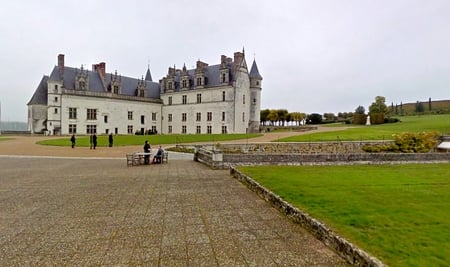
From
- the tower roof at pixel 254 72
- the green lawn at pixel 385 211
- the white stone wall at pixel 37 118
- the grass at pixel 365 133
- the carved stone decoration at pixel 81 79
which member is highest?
the tower roof at pixel 254 72

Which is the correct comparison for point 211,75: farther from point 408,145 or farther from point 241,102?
point 408,145

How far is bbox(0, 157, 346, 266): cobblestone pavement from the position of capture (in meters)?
4.48

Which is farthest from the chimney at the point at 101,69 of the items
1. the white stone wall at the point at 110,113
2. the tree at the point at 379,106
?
the tree at the point at 379,106

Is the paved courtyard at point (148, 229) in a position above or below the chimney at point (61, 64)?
below

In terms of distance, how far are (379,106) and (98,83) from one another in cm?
6261

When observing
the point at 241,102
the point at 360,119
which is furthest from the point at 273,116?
the point at 360,119

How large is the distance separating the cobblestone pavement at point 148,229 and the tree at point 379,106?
68.8 metres

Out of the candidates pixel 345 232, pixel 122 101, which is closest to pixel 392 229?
pixel 345 232

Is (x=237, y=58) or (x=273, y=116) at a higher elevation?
(x=237, y=58)

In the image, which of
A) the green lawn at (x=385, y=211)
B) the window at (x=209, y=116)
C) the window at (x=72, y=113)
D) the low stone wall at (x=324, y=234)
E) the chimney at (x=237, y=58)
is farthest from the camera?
the window at (x=209, y=116)

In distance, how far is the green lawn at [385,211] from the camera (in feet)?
13.7

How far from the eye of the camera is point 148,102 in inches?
2537

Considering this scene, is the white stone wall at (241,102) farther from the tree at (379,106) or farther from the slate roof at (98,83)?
the tree at (379,106)

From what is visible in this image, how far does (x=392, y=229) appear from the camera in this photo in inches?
197
